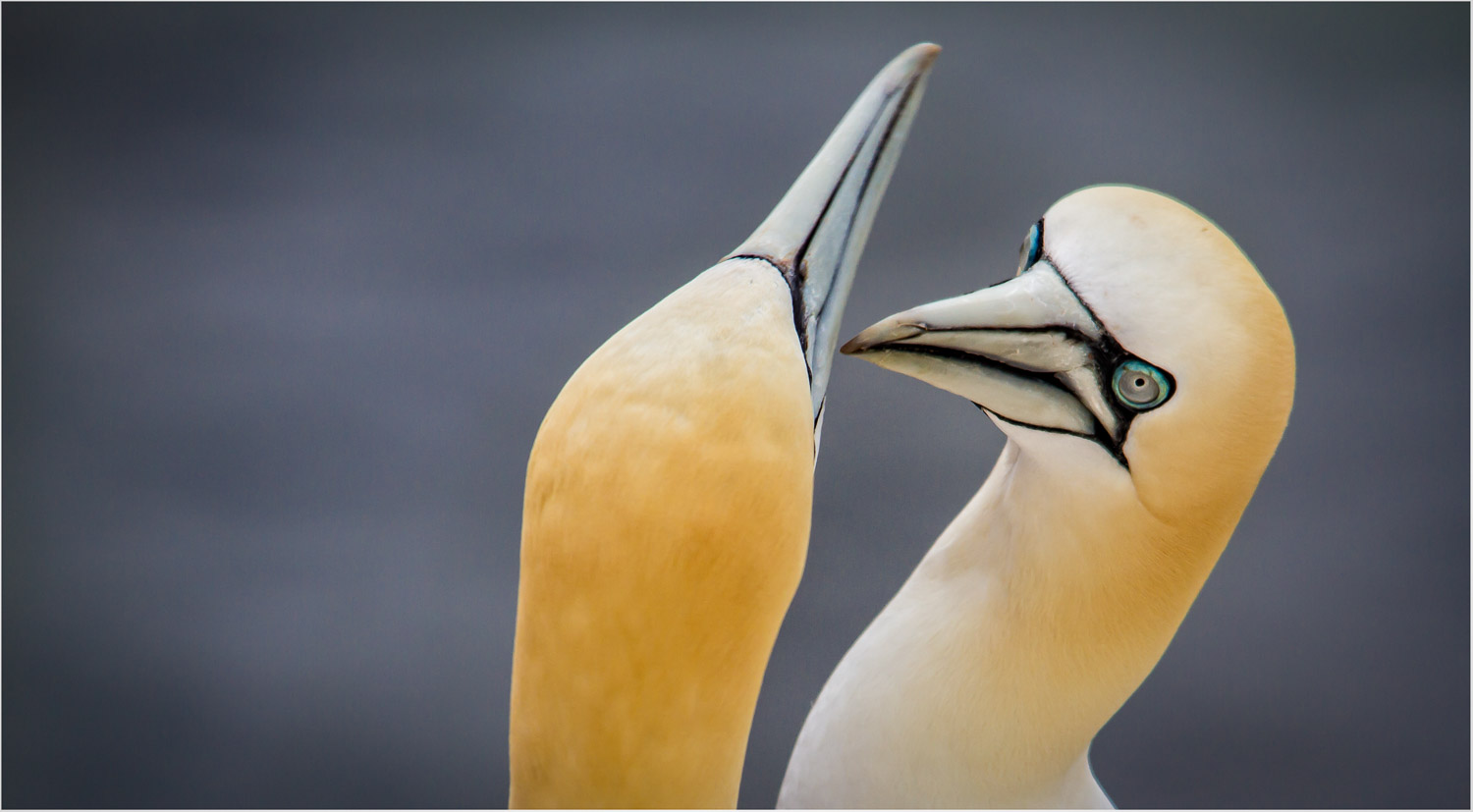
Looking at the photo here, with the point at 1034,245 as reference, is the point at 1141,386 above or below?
below

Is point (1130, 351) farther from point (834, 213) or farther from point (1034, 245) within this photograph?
point (834, 213)

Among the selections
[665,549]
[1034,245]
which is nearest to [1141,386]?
[1034,245]

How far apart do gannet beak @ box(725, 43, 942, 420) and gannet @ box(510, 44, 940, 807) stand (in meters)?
0.07

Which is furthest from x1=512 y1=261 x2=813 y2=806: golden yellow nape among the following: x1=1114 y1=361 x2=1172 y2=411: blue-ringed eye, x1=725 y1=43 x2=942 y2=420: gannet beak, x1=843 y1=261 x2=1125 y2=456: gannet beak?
x1=1114 y1=361 x2=1172 y2=411: blue-ringed eye

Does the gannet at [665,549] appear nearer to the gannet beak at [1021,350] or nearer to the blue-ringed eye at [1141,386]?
the gannet beak at [1021,350]

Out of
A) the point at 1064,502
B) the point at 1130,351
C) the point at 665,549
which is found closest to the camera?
the point at 665,549

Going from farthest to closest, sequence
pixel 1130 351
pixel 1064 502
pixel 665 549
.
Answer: pixel 1064 502, pixel 1130 351, pixel 665 549

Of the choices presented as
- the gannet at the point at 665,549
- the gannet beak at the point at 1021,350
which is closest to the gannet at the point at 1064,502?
the gannet beak at the point at 1021,350

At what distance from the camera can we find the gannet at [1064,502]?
1.37 m

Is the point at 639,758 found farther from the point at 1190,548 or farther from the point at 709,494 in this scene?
the point at 1190,548

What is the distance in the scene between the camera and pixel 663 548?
118 centimetres

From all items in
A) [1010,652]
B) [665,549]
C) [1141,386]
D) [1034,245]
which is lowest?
[1010,652]

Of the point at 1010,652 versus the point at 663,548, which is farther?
the point at 1010,652

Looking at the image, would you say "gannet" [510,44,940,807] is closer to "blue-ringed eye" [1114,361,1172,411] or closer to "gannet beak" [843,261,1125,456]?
"gannet beak" [843,261,1125,456]
